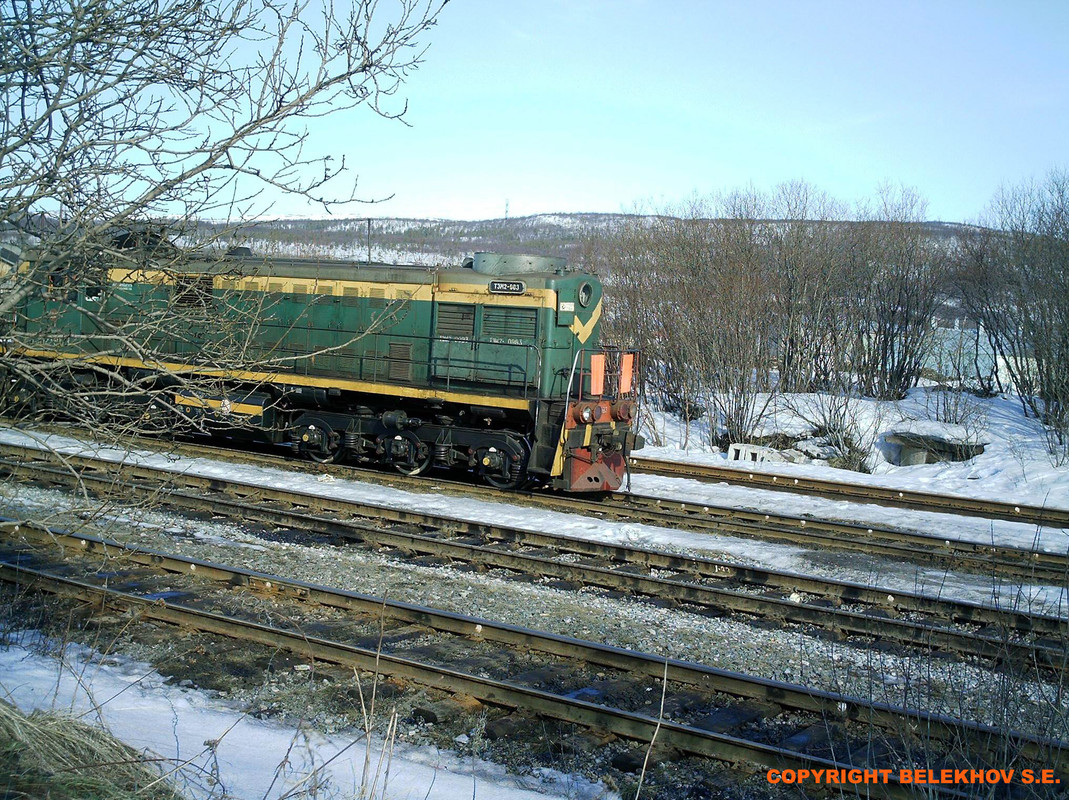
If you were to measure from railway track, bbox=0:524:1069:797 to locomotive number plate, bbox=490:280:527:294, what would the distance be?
20.8ft

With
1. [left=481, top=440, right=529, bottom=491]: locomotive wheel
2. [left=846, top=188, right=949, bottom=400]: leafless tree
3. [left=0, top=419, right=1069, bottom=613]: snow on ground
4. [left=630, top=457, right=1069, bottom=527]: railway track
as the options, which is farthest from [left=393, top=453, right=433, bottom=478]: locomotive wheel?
[left=846, top=188, right=949, bottom=400]: leafless tree

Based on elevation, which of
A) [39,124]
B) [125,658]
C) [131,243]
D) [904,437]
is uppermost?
[39,124]

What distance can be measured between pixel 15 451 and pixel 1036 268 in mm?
24872

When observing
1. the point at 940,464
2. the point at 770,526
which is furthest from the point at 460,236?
the point at 770,526

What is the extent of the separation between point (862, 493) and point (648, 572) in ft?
24.3

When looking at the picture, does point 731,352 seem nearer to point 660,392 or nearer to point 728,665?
point 660,392

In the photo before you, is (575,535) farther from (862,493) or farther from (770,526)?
(862,493)

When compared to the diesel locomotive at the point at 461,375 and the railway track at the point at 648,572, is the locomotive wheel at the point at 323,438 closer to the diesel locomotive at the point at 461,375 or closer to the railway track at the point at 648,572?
the diesel locomotive at the point at 461,375

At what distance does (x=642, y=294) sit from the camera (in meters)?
24.8

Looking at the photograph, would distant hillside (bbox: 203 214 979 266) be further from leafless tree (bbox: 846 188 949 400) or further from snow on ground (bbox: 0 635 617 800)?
snow on ground (bbox: 0 635 617 800)

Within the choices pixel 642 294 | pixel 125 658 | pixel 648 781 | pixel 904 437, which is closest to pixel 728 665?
pixel 648 781

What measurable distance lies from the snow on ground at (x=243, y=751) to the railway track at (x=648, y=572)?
1.24m

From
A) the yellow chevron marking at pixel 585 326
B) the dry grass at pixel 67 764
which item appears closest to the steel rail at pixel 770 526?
the yellow chevron marking at pixel 585 326

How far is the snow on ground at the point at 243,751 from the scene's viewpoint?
4.35m
